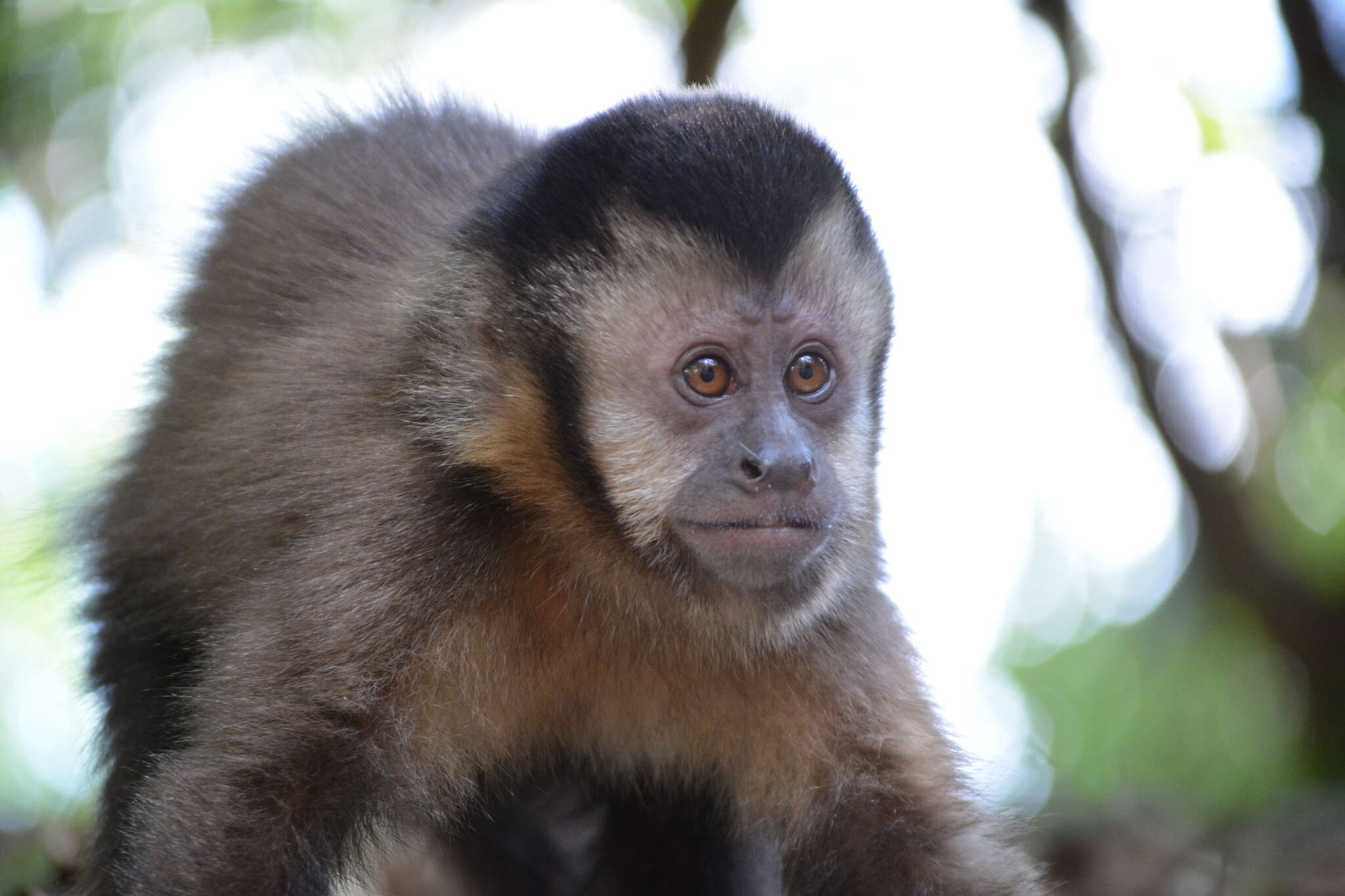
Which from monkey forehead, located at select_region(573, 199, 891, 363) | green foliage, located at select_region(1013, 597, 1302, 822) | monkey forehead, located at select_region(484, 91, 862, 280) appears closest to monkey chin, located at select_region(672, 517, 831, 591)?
monkey forehead, located at select_region(573, 199, 891, 363)

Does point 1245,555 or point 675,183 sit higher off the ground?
point 675,183

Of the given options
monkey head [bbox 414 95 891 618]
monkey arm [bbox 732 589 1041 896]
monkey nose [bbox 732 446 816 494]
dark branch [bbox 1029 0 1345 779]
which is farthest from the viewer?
dark branch [bbox 1029 0 1345 779]

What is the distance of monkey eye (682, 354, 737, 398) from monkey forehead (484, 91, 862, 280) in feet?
1.04

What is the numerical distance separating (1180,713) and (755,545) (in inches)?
234

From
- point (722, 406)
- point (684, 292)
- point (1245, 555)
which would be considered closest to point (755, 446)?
point (722, 406)

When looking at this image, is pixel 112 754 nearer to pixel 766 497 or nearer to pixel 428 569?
pixel 428 569

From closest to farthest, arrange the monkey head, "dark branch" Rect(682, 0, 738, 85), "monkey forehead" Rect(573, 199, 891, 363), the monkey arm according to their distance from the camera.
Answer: the monkey head, "monkey forehead" Rect(573, 199, 891, 363), the monkey arm, "dark branch" Rect(682, 0, 738, 85)

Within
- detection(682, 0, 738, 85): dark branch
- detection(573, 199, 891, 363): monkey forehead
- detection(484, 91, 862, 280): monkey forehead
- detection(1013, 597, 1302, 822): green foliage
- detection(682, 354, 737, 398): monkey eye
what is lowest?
detection(1013, 597, 1302, 822): green foliage

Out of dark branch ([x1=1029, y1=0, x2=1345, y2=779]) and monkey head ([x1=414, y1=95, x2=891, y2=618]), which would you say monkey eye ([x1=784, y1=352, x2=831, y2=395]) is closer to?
monkey head ([x1=414, y1=95, x2=891, y2=618])

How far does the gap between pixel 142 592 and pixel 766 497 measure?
8.68 feet

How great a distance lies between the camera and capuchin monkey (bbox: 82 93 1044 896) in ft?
12.6

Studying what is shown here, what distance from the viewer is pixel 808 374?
13.7ft

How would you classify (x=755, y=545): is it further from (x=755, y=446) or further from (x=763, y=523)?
(x=755, y=446)

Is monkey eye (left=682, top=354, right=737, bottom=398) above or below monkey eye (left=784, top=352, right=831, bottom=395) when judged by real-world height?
above
